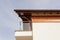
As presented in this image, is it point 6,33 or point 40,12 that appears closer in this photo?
point 40,12

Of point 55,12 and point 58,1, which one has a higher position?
point 58,1

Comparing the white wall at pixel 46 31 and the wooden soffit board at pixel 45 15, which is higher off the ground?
the wooden soffit board at pixel 45 15

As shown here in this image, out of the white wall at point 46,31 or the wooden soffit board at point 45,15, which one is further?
the wooden soffit board at point 45,15

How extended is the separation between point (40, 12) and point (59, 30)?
1.63 meters

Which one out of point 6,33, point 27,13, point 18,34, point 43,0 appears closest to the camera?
point 18,34

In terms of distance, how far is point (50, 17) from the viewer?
36.3ft

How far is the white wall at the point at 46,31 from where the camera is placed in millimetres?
10539

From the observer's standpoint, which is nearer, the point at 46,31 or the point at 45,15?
the point at 46,31

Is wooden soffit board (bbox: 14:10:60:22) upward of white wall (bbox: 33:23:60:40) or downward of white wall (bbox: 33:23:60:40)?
upward

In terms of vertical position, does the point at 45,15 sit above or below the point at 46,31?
above

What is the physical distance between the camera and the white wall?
1054cm

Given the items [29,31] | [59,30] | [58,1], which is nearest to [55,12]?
[59,30]

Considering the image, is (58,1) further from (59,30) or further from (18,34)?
(18,34)

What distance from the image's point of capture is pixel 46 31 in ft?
34.9
